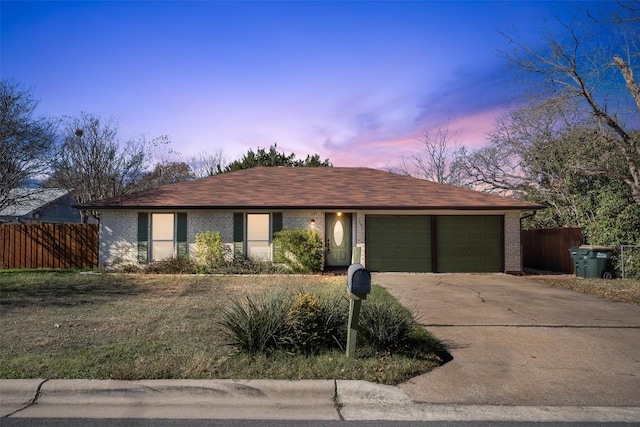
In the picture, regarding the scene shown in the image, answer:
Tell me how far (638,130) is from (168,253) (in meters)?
19.6

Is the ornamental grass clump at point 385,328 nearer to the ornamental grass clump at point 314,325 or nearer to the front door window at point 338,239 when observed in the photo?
the ornamental grass clump at point 314,325

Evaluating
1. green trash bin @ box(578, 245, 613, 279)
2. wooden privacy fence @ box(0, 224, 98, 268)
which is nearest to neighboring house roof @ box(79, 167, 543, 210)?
wooden privacy fence @ box(0, 224, 98, 268)

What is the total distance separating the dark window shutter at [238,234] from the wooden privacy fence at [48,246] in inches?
225

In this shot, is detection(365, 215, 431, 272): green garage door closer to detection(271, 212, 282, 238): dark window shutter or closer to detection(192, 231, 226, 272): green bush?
detection(271, 212, 282, 238): dark window shutter

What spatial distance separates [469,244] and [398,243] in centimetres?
266

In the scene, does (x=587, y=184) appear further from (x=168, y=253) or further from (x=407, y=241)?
(x=168, y=253)

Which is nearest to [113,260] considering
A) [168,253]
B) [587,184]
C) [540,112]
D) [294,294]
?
[168,253]

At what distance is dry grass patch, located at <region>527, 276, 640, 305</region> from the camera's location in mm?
10961

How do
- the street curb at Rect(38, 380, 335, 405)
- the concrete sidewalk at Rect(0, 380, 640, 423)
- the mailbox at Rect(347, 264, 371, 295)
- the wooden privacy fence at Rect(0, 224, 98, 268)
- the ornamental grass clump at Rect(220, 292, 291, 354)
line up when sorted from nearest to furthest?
the concrete sidewalk at Rect(0, 380, 640, 423) < the street curb at Rect(38, 380, 335, 405) < the mailbox at Rect(347, 264, 371, 295) < the ornamental grass clump at Rect(220, 292, 291, 354) < the wooden privacy fence at Rect(0, 224, 98, 268)

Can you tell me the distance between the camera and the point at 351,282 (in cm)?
517

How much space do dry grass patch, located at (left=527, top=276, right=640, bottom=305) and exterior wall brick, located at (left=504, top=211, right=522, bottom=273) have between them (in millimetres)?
1074

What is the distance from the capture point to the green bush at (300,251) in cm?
1579

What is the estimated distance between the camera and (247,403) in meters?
4.44

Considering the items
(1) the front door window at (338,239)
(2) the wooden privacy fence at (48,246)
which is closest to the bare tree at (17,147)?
(2) the wooden privacy fence at (48,246)
